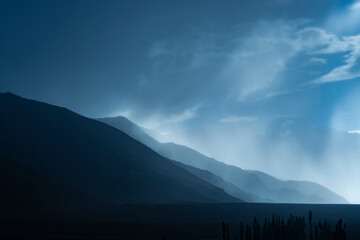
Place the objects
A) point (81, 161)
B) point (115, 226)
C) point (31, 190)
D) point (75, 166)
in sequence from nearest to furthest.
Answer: point (115, 226) → point (31, 190) → point (75, 166) → point (81, 161)

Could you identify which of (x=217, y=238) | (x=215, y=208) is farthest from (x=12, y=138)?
(x=217, y=238)

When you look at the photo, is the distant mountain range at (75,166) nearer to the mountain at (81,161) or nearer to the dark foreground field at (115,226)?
the mountain at (81,161)

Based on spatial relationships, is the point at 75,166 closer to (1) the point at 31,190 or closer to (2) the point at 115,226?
(1) the point at 31,190

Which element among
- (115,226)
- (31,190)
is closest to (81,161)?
(31,190)

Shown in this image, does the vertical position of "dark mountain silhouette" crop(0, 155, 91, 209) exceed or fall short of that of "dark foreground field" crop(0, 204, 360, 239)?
it exceeds it

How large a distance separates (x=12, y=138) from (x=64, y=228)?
99171 mm

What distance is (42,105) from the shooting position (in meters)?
181

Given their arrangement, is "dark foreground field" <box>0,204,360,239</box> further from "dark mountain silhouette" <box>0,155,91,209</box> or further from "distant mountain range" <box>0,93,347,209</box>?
"distant mountain range" <box>0,93,347,209</box>

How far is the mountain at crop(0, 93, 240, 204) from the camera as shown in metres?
119

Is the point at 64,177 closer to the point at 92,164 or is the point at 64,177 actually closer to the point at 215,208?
the point at 92,164

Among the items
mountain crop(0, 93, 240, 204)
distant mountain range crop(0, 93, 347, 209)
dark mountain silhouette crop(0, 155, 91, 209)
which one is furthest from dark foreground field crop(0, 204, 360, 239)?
mountain crop(0, 93, 240, 204)

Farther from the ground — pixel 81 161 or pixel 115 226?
pixel 81 161

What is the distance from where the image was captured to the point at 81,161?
146m

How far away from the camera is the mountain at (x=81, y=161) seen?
118900 millimetres
